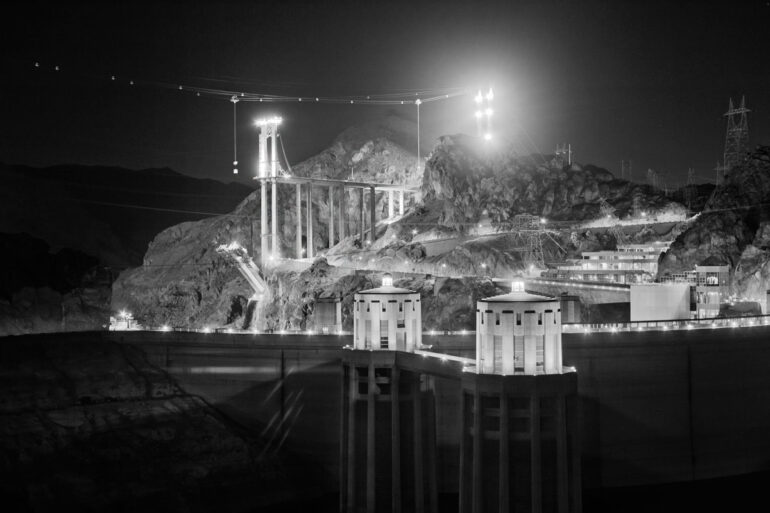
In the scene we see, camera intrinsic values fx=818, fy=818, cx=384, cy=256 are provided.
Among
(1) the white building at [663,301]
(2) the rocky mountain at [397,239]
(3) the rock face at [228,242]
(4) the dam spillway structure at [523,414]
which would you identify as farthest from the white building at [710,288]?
(3) the rock face at [228,242]

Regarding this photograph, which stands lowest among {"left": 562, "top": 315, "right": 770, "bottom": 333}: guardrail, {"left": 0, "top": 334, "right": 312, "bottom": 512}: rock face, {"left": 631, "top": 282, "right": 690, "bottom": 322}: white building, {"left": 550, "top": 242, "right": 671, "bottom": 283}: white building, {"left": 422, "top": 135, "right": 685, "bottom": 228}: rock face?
{"left": 0, "top": 334, "right": 312, "bottom": 512}: rock face

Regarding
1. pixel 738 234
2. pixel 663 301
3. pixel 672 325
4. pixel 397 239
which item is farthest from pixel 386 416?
pixel 397 239

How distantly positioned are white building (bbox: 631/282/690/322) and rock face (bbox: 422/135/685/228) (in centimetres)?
5653

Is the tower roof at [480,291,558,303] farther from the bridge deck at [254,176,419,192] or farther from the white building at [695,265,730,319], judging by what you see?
the bridge deck at [254,176,419,192]

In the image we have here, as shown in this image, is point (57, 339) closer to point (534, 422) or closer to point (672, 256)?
point (534, 422)

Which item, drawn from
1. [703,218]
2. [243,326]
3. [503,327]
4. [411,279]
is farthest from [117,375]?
[703,218]

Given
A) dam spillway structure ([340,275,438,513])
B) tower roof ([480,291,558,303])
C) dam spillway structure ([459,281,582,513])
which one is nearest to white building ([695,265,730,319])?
dam spillway structure ([340,275,438,513])

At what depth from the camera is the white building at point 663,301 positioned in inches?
2682

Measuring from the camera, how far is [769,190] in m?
93.1

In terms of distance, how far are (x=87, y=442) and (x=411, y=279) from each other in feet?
168

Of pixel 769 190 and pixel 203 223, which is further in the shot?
pixel 203 223

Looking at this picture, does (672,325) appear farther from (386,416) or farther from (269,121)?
(269,121)

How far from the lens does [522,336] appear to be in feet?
119

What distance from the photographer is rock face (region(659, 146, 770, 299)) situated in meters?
79.9
